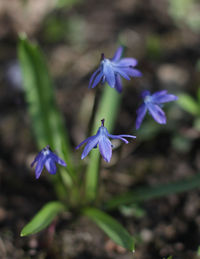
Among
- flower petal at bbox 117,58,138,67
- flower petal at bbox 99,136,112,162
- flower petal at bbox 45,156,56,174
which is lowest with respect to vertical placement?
flower petal at bbox 45,156,56,174

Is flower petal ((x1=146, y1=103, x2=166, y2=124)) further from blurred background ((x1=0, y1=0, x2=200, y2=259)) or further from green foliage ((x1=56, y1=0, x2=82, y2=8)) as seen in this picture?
green foliage ((x1=56, y1=0, x2=82, y2=8))

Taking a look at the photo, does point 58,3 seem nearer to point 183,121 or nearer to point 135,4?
point 135,4

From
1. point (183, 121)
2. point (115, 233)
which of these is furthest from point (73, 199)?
point (183, 121)

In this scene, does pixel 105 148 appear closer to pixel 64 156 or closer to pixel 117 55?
pixel 64 156

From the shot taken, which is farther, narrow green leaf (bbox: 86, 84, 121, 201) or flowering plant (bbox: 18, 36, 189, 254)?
narrow green leaf (bbox: 86, 84, 121, 201)

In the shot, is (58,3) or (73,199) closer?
(73,199)

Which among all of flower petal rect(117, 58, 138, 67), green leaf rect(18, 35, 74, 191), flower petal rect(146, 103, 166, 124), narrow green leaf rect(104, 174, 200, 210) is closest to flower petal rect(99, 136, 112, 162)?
flower petal rect(146, 103, 166, 124)

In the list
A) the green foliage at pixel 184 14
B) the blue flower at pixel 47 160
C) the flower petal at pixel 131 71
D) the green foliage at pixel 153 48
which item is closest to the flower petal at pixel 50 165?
the blue flower at pixel 47 160

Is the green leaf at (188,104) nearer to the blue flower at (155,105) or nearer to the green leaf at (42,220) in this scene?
the blue flower at (155,105)
